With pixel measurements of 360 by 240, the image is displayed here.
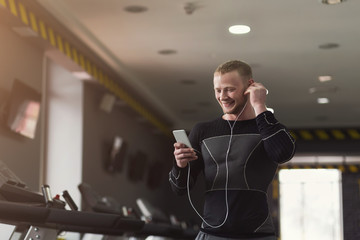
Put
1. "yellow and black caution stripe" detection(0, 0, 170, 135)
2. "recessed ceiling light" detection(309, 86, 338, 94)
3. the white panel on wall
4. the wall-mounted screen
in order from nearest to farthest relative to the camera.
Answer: "yellow and black caution stripe" detection(0, 0, 170, 135) → the wall-mounted screen → the white panel on wall → "recessed ceiling light" detection(309, 86, 338, 94)

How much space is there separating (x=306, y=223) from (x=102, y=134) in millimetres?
6282

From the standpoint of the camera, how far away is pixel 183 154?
242cm

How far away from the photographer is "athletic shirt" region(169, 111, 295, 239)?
2363 millimetres

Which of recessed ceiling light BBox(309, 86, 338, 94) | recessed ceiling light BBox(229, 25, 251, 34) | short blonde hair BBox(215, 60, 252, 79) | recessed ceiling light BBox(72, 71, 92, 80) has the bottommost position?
short blonde hair BBox(215, 60, 252, 79)

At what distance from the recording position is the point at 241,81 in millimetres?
2484

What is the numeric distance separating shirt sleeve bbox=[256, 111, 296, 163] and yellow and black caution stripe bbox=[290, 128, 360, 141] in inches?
390

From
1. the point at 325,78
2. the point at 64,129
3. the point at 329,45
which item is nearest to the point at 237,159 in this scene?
the point at 329,45

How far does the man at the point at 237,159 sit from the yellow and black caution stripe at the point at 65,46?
3.19 metres

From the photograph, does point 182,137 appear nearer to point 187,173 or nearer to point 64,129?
point 187,173

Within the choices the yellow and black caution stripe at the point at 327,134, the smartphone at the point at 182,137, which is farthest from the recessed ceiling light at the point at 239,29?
the yellow and black caution stripe at the point at 327,134

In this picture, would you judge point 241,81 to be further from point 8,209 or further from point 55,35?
point 55,35

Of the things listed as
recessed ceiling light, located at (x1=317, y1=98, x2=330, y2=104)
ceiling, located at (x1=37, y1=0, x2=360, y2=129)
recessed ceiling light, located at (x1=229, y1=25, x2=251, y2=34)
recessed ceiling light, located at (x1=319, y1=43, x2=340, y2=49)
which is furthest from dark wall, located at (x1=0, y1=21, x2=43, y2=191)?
recessed ceiling light, located at (x1=317, y1=98, x2=330, y2=104)

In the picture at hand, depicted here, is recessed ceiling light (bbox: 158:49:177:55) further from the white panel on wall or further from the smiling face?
the smiling face

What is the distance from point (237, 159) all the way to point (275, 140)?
0.18 meters
